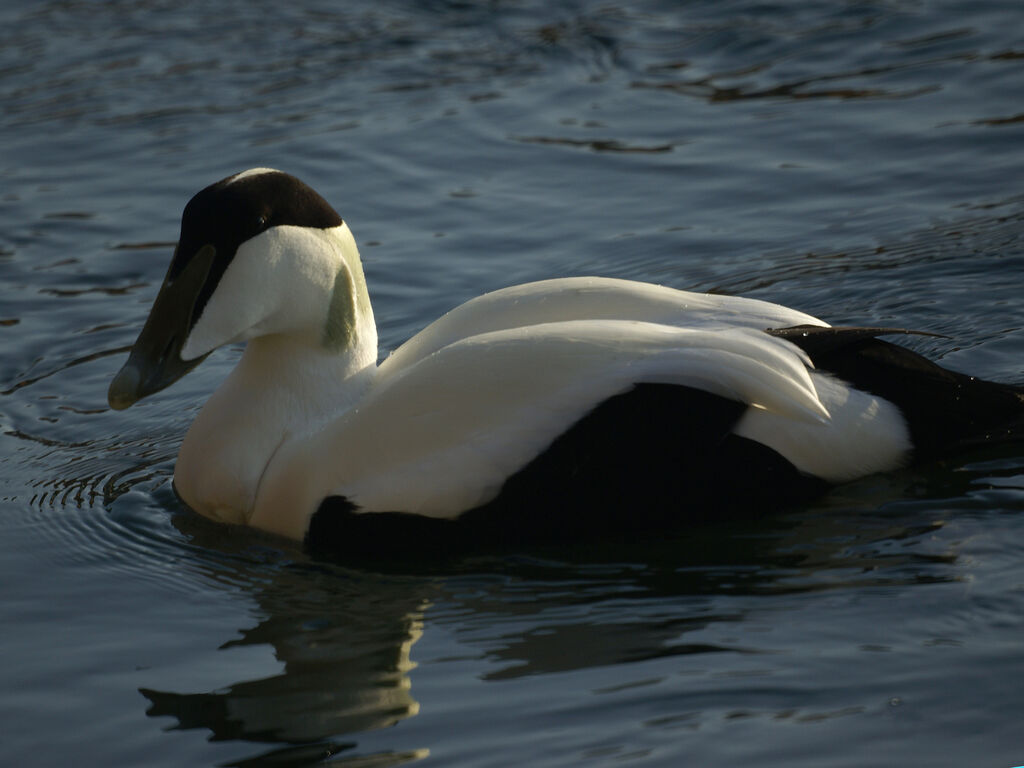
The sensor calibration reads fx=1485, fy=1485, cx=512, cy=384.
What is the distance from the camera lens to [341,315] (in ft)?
12.2

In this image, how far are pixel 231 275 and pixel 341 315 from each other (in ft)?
1.06

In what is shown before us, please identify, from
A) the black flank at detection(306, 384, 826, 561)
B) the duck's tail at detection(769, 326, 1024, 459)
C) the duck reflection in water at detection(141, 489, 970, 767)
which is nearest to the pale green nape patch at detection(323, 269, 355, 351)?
the black flank at detection(306, 384, 826, 561)

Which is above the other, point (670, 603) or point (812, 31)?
point (812, 31)

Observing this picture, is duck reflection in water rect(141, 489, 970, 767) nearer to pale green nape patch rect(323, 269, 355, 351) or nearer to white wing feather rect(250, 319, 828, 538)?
white wing feather rect(250, 319, 828, 538)

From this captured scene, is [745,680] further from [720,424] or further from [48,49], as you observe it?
[48,49]

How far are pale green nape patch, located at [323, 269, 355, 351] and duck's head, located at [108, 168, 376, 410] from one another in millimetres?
62

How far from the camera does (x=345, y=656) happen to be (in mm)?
3096

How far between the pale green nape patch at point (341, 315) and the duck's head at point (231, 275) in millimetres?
62

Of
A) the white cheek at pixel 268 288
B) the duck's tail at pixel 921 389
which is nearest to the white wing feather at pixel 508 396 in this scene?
the duck's tail at pixel 921 389

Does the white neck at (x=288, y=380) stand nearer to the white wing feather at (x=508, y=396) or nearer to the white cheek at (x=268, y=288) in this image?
the white cheek at (x=268, y=288)

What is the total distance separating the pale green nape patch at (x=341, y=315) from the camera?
3.68 m

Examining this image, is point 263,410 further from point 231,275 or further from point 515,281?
point 515,281

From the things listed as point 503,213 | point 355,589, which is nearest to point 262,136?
point 503,213

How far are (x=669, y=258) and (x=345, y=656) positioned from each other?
2836 millimetres
